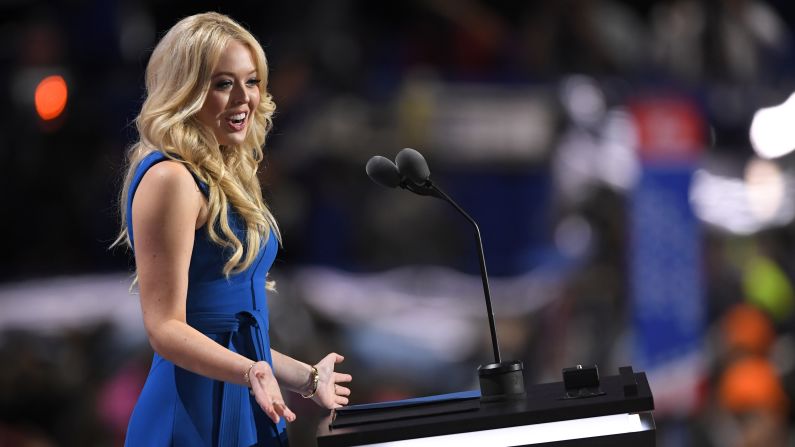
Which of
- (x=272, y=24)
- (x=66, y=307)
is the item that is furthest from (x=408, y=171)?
(x=272, y=24)

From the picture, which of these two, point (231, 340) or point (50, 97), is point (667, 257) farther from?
point (231, 340)

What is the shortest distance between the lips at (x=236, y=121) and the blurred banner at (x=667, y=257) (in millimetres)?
3801

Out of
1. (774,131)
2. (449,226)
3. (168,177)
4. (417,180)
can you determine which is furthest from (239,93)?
(774,131)

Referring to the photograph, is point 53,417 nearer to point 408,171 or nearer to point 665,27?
point 408,171

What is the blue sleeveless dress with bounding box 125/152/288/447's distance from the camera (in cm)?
194

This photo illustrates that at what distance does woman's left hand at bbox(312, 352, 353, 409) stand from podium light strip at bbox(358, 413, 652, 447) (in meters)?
0.36

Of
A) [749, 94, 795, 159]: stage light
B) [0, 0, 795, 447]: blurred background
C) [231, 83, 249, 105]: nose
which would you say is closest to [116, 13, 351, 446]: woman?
[231, 83, 249, 105]: nose

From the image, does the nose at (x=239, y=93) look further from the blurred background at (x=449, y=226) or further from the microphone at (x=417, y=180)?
the blurred background at (x=449, y=226)

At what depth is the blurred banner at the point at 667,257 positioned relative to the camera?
18.2 feet

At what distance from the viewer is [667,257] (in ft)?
18.5

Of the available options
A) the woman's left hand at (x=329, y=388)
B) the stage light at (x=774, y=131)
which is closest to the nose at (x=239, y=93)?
the woman's left hand at (x=329, y=388)

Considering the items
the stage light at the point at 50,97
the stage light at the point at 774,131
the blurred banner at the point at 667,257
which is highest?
the stage light at the point at 50,97

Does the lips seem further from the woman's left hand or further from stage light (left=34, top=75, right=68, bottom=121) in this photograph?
stage light (left=34, top=75, right=68, bottom=121)

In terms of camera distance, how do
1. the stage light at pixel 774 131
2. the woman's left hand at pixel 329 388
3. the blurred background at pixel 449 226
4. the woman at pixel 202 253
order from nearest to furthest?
the woman at pixel 202 253 < the woman's left hand at pixel 329 388 < the blurred background at pixel 449 226 < the stage light at pixel 774 131
